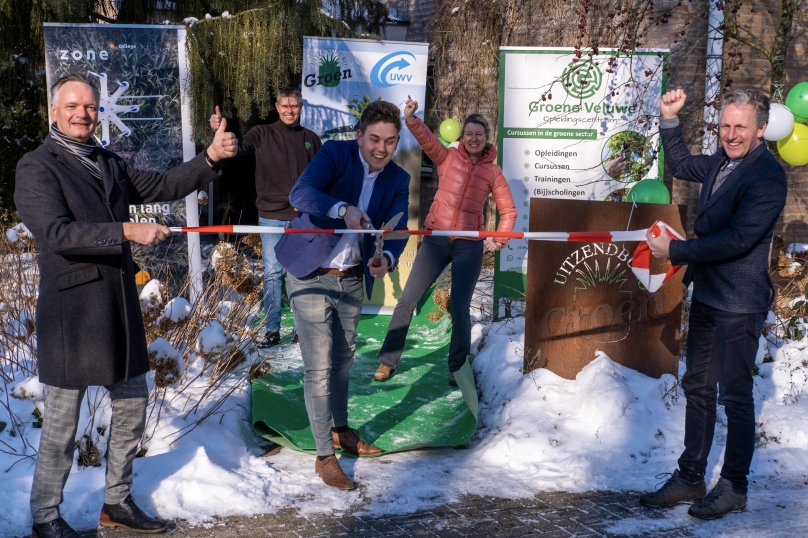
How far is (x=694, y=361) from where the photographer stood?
4.06 m

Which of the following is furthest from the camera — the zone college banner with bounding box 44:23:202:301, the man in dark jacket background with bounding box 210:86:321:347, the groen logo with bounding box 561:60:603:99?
the zone college banner with bounding box 44:23:202:301

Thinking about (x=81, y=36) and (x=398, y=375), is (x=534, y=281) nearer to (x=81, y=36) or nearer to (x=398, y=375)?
(x=398, y=375)

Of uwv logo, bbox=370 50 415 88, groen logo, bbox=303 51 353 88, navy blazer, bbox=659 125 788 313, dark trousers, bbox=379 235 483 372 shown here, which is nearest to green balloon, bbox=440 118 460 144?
uwv logo, bbox=370 50 415 88

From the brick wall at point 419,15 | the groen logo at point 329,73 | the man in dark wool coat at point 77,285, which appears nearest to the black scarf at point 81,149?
the man in dark wool coat at point 77,285

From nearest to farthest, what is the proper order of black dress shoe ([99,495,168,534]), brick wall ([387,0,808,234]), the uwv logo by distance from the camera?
black dress shoe ([99,495,168,534]) < brick wall ([387,0,808,234]) < the uwv logo

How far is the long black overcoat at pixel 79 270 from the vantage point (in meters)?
3.25

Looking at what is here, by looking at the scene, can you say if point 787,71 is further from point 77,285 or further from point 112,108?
point 77,285

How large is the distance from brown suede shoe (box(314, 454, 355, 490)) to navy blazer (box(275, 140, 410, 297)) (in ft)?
3.00

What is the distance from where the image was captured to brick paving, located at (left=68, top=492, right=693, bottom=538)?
3.71m

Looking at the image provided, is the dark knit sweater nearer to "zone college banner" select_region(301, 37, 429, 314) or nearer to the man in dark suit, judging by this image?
"zone college banner" select_region(301, 37, 429, 314)

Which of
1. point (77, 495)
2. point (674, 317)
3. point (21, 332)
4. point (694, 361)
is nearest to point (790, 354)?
point (674, 317)

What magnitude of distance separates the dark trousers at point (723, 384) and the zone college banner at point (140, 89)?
4570 mm

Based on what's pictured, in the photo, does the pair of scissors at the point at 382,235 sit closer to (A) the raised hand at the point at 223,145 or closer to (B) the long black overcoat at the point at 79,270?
(A) the raised hand at the point at 223,145

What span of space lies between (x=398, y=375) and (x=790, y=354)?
2890mm
